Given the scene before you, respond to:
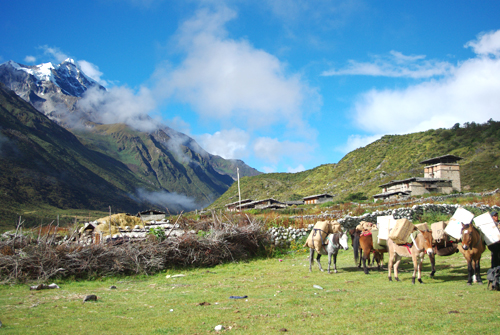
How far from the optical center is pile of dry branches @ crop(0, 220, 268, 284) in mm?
11023

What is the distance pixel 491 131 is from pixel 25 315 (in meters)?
96.6

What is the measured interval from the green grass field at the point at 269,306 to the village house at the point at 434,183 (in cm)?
5194

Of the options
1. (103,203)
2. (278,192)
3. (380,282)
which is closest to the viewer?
(380,282)

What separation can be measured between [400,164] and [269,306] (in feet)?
285

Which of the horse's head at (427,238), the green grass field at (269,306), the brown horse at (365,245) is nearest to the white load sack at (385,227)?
the horse's head at (427,238)

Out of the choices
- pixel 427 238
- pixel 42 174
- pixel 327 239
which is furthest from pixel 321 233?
pixel 42 174

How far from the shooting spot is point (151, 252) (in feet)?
42.6

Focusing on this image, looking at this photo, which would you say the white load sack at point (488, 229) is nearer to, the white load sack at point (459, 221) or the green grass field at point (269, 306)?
the white load sack at point (459, 221)

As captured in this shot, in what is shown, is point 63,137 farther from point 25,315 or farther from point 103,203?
point 25,315

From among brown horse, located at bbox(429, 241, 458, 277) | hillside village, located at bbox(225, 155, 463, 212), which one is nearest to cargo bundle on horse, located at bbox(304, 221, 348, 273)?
brown horse, located at bbox(429, 241, 458, 277)

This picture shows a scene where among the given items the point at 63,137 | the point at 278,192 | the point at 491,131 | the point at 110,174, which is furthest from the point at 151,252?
the point at 63,137

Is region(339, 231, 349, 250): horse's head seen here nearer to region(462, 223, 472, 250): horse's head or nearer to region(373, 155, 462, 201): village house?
region(462, 223, 472, 250): horse's head

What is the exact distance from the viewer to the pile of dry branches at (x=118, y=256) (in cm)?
1102

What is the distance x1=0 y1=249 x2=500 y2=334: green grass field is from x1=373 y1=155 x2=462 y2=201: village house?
5194 cm
